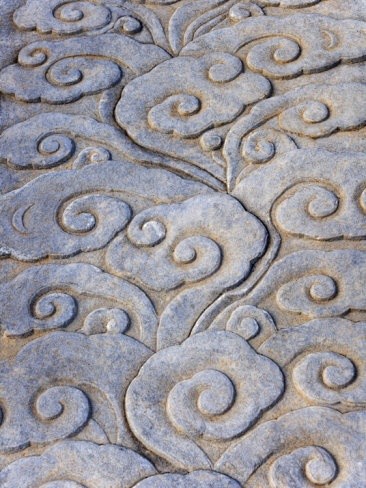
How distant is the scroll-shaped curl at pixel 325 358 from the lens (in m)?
1.32

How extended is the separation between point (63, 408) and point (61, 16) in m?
1.16

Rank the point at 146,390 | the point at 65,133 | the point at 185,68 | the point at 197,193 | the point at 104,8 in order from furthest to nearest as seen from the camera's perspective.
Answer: the point at 104,8 < the point at 185,68 < the point at 65,133 < the point at 197,193 < the point at 146,390

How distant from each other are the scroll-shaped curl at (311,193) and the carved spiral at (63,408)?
50cm

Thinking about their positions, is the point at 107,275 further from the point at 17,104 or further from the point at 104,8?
the point at 104,8

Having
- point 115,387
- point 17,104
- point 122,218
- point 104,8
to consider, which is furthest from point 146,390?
point 104,8

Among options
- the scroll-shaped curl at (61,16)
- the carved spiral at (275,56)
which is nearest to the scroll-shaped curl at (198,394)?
the carved spiral at (275,56)

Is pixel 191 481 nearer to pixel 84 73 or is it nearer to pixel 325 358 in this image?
pixel 325 358

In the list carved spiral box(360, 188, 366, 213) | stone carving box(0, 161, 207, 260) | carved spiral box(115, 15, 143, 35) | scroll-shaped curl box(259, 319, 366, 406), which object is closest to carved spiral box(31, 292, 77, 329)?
stone carving box(0, 161, 207, 260)

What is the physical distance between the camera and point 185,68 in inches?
76.5

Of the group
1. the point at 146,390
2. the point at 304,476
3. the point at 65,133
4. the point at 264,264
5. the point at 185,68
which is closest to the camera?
the point at 304,476

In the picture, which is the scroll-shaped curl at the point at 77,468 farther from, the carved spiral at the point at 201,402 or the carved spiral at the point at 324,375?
the carved spiral at the point at 324,375

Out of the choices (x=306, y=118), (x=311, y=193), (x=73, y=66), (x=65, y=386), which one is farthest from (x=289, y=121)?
(x=65, y=386)

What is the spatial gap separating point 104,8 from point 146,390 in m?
1.16

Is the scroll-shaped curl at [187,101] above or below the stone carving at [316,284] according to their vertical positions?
above
